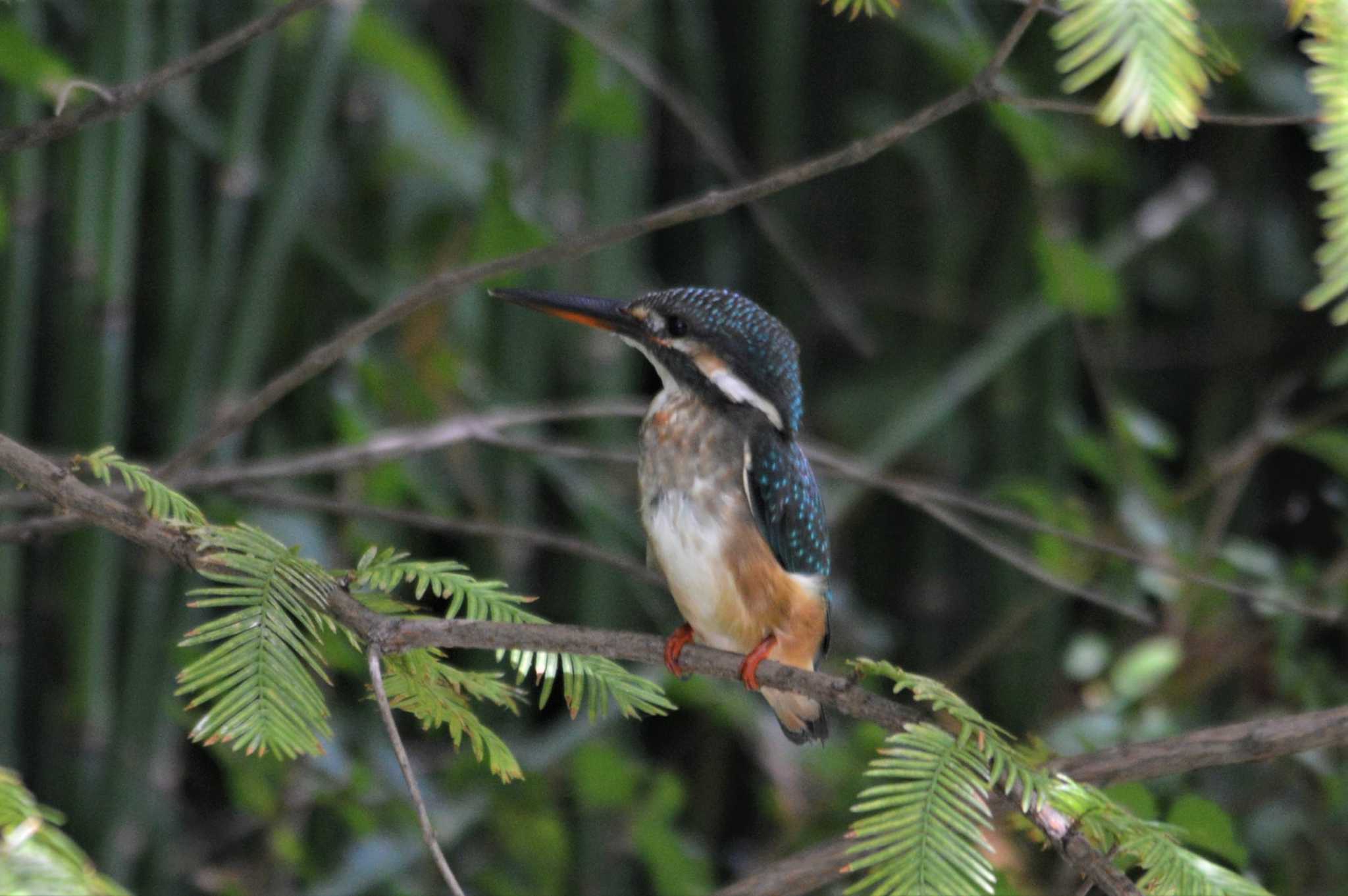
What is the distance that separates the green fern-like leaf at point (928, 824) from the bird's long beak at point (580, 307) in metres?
0.71

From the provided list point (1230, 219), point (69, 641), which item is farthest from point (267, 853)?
point (1230, 219)

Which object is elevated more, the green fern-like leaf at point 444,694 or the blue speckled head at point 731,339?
the blue speckled head at point 731,339

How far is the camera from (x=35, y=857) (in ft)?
1.97

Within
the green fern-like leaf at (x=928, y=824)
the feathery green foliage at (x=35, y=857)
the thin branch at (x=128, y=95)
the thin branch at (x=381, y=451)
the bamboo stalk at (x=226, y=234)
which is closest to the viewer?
the feathery green foliage at (x=35, y=857)

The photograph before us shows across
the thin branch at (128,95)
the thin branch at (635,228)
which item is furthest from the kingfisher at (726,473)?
the thin branch at (128,95)

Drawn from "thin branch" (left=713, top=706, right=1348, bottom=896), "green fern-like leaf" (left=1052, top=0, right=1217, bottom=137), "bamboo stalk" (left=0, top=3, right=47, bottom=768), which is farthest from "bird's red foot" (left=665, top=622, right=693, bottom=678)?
"bamboo stalk" (left=0, top=3, right=47, bottom=768)

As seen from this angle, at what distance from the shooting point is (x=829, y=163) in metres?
1.07

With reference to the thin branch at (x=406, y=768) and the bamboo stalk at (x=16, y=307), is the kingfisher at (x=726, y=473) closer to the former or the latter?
the thin branch at (x=406, y=768)

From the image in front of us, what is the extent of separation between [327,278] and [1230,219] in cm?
204

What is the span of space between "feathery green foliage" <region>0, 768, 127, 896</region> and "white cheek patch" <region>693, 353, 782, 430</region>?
1.03 meters

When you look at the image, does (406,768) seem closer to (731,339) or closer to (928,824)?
(928,824)

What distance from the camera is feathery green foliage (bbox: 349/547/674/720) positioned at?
97cm

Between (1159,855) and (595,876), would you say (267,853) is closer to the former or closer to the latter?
(595,876)

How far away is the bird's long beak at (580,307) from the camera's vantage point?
1.45 metres
